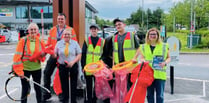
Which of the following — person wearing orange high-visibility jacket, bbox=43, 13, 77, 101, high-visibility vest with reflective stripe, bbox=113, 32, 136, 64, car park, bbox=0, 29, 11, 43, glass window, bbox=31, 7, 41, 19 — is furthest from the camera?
glass window, bbox=31, 7, 41, 19

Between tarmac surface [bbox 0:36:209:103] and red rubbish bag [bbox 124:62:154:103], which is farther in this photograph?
tarmac surface [bbox 0:36:209:103]

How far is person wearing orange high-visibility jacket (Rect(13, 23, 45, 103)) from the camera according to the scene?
4.07m

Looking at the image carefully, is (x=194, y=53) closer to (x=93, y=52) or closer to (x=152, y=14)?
(x=93, y=52)

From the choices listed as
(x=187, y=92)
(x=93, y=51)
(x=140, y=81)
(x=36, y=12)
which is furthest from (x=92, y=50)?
(x=36, y=12)

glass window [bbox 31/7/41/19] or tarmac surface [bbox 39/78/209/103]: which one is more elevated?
glass window [bbox 31/7/41/19]

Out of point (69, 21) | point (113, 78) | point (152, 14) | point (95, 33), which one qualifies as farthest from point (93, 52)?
point (152, 14)

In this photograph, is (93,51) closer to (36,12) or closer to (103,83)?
(103,83)

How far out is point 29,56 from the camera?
4.21 meters

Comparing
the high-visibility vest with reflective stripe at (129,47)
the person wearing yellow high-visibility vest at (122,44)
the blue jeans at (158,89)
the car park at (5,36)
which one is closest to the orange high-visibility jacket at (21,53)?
the person wearing yellow high-visibility vest at (122,44)

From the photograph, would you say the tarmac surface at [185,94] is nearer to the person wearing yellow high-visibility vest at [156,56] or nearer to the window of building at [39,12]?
the person wearing yellow high-visibility vest at [156,56]

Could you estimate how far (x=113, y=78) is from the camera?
462 centimetres

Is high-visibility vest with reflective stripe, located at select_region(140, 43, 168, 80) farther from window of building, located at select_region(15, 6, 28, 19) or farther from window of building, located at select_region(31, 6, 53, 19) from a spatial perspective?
window of building, located at select_region(15, 6, 28, 19)

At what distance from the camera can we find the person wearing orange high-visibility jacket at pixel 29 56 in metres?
4.07

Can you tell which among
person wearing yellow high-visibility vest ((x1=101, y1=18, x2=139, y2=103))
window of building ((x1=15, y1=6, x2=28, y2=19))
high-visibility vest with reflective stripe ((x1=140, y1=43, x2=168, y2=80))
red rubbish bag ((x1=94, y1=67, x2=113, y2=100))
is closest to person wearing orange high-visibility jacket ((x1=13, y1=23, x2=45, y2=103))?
red rubbish bag ((x1=94, y1=67, x2=113, y2=100))
